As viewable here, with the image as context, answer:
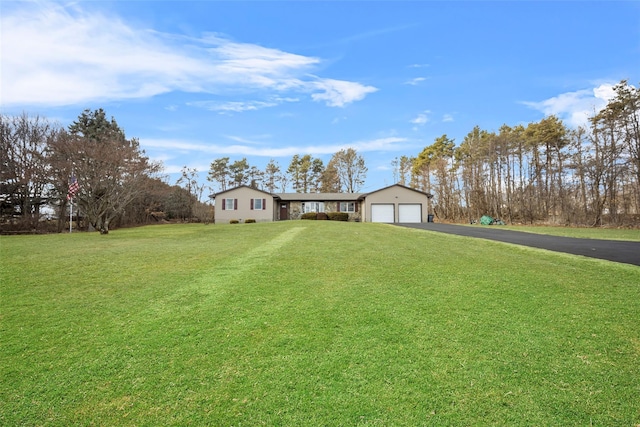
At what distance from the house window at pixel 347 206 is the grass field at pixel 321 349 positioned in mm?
26718

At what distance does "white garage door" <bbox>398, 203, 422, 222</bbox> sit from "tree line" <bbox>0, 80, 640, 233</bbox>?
847 cm

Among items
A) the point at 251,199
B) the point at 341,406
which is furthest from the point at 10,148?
the point at 341,406

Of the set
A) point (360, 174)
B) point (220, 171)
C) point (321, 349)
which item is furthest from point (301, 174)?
point (321, 349)

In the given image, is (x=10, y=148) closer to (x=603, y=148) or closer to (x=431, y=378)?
(x=431, y=378)

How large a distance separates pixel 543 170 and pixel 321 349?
3454cm

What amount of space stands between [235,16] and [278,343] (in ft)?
38.8

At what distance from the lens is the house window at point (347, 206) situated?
108 ft

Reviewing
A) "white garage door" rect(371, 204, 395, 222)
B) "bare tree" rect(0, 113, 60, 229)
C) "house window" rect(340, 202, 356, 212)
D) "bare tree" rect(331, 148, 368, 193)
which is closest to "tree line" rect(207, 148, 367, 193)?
"bare tree" rect(331, 148, 368, 193)

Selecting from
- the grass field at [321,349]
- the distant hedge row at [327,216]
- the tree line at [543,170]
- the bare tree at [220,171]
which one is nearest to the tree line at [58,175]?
the grass field at [321,349]

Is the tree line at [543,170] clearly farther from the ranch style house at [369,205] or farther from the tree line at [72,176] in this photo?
the tree line at [72,176]

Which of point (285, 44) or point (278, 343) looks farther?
point (285, 44)

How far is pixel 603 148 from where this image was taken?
24312 mm

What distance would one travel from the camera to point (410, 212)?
3028cm

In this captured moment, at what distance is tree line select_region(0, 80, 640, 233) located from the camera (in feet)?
63.3
